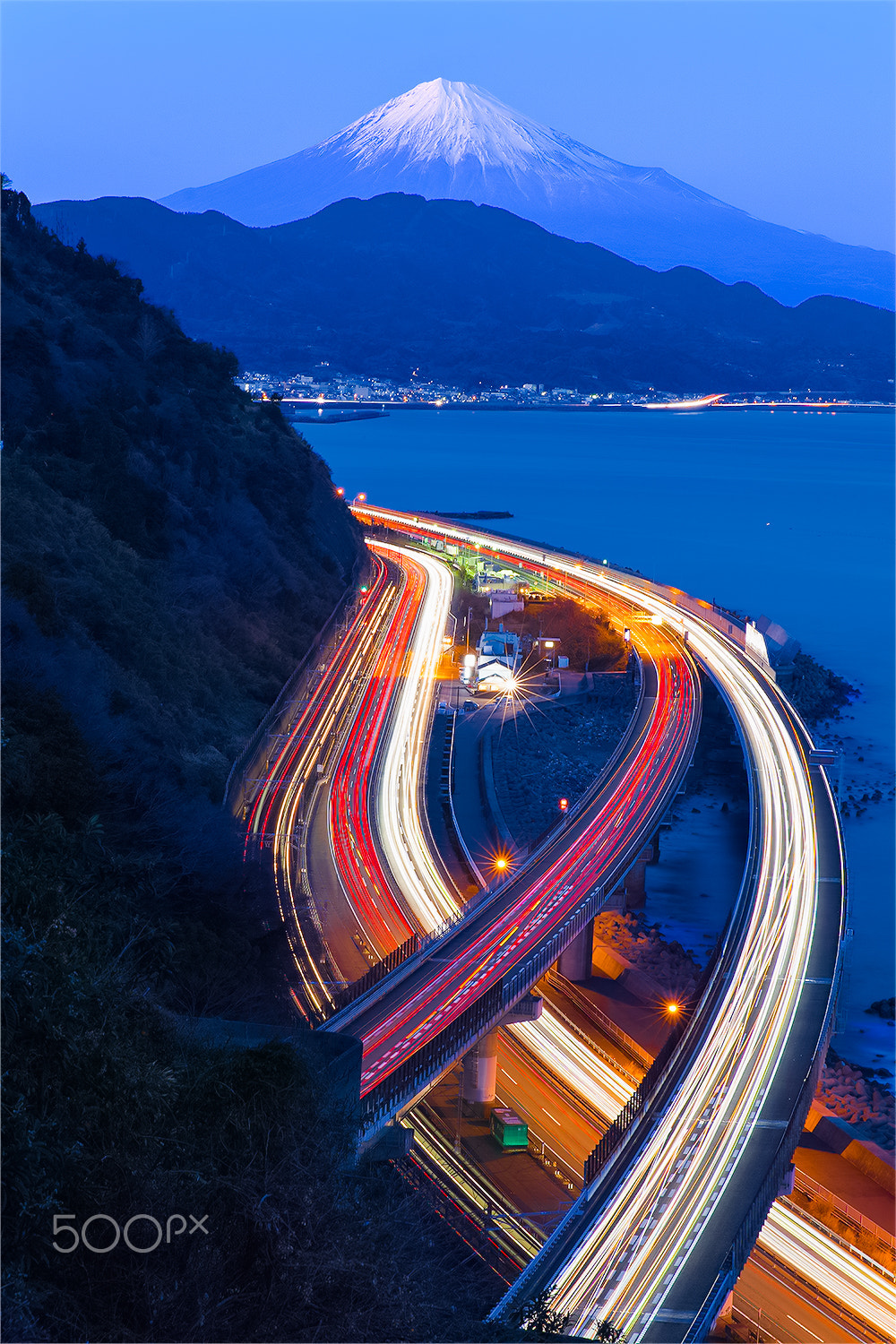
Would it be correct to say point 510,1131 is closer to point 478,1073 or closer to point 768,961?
point 478,1073

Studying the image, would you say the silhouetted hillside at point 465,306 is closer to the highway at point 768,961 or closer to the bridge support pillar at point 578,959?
the highway at point 768,961

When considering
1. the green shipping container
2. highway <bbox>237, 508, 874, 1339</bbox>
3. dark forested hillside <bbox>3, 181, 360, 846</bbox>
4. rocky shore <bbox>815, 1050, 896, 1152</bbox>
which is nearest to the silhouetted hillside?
dark forested hillside <bbox>3, 181, 360, 846</bbox>

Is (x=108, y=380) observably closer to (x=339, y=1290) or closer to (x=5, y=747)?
(x=5, y=747)

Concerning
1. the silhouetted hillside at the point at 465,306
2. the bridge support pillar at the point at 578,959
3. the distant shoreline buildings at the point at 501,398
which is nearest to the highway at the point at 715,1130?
the bridge support pillar at the point at 578,959

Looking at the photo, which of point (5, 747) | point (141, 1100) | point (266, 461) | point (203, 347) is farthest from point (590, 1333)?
point (203, 347)

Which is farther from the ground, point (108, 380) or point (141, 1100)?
point (108, 380)

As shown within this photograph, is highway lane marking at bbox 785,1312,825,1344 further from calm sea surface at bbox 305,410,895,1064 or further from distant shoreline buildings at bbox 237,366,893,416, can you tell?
distant shoreline buildings at bbox 237,366,893,416

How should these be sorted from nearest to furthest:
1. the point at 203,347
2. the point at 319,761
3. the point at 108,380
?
the point at 319,761
the point at 108,380
the point at 203,347

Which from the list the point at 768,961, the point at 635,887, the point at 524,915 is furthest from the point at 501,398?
the point at 768,961
